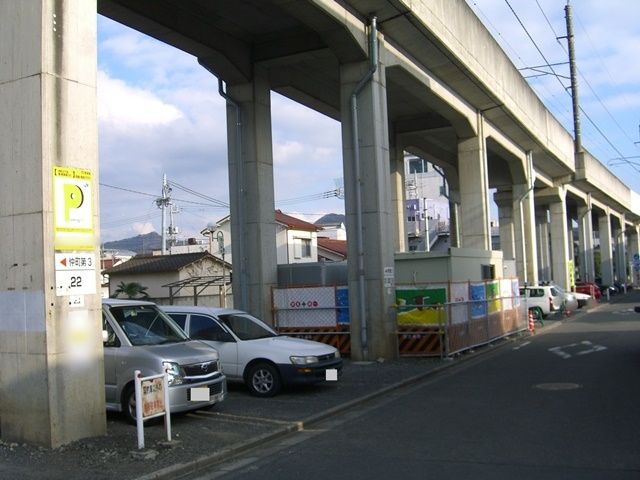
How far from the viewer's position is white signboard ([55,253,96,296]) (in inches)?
316

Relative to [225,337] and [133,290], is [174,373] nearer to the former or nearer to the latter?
[225,337]

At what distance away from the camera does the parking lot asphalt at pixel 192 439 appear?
277 inches

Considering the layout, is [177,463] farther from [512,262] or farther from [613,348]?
[512,262]

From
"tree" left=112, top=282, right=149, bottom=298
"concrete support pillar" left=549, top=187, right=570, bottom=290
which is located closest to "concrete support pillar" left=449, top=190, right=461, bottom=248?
"concrete support pillar" left=549, top=187, right=570, bottom=290

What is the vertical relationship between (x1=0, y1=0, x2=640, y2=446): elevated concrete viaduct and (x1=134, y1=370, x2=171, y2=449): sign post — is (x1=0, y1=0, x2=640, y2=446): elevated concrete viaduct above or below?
above

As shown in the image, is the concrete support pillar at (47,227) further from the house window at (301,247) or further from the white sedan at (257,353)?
the house window at (301,247)

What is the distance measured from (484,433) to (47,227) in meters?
6.16

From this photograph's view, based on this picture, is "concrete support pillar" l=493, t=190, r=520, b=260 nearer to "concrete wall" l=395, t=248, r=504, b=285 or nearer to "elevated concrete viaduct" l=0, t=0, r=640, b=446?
"elevated concrete viaduct" l=0, t=0, r=640, b=446

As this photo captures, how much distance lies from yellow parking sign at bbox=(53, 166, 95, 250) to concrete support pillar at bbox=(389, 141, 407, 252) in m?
23.3

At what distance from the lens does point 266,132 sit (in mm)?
19562

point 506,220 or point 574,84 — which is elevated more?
point 574,84

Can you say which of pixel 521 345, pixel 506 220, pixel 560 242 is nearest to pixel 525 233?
pixel 506 220

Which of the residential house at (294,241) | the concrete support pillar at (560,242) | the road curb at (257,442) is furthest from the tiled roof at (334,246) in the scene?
the road curb at (257,442)

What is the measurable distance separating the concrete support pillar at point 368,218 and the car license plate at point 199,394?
8.20 meters
